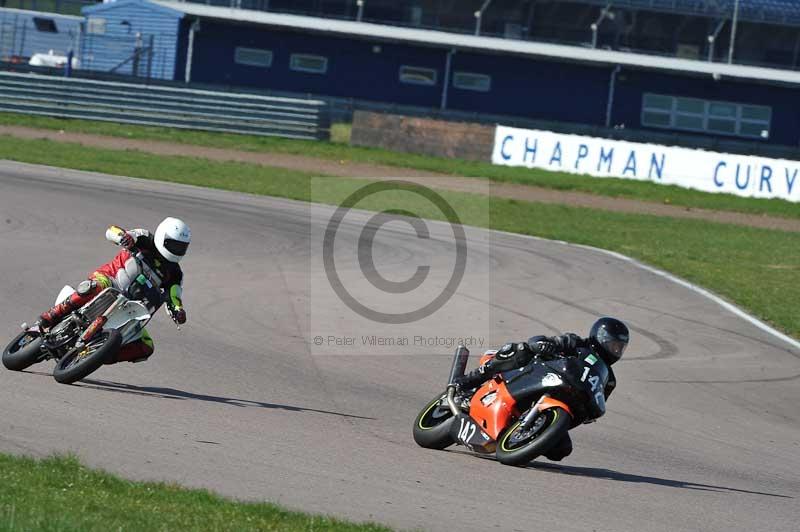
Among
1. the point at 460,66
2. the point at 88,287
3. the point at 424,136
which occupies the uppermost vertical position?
the point at 460,66

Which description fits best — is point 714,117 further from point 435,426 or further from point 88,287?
point 435,426

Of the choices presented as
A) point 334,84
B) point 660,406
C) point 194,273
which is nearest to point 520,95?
point 334,84

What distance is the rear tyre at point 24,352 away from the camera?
9.98 meters

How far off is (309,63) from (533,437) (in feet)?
143

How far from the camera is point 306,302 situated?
15.3 meters

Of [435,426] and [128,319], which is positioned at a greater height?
[128,319]

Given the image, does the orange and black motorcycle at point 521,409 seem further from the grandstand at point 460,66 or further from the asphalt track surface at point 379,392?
the grandstand at point 460,66

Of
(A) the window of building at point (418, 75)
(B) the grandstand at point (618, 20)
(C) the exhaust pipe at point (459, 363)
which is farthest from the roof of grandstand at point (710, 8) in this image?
(C) the exhaust pipe at point (459, 363)

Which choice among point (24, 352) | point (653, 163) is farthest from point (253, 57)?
point (24, 352)

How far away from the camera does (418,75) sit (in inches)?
2013

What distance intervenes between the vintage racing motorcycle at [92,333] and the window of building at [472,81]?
1640 inches

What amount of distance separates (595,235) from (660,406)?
13756 mm

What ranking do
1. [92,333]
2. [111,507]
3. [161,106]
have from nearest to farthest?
[111,507] < [92,333] < [161,106]

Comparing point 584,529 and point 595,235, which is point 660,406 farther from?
point 595,235
